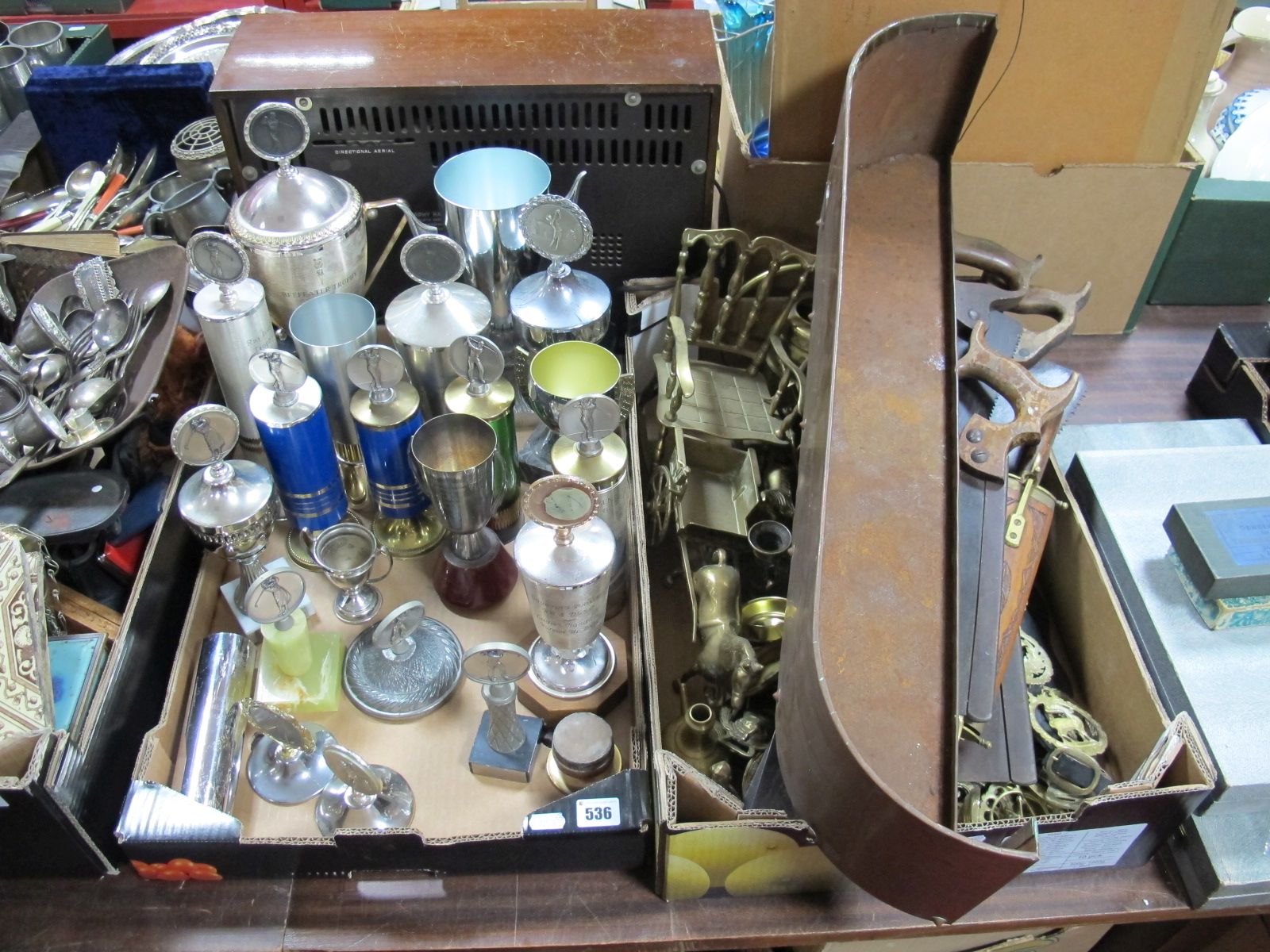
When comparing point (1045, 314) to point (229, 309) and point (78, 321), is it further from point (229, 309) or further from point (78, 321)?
point (78, 321)

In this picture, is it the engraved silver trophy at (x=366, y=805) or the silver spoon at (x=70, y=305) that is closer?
the engraved silver trophy at (x=366, y=805)

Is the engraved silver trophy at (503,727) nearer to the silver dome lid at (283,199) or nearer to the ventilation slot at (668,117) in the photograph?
the silver dome lid at (283,199)

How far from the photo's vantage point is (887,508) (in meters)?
0.78

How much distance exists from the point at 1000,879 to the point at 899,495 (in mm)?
300

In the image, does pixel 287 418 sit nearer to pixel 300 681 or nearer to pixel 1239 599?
pixel 300 681

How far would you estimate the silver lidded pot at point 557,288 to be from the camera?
36.1 inches

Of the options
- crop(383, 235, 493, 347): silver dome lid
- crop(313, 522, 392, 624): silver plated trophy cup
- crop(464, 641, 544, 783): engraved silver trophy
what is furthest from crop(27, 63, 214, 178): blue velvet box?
crop(464, 641, 544, 783): engraved silver trophy

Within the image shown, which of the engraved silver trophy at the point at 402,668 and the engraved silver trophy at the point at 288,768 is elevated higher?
the engraved silver trophy at the point at 402,668

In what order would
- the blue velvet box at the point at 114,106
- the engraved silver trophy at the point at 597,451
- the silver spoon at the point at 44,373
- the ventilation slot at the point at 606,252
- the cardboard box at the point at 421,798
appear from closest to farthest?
the cardboard box at the point at 421,798, the engraved silver trophy at the point at 597,451, the silver spoon at the point at 44,373, the ventilation slot at the point at 606,252, the blue velvet box at the point at 114,106

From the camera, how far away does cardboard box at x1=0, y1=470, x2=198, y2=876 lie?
0.68m

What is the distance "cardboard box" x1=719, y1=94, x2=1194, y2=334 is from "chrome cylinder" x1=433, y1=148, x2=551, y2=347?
25 centimetres

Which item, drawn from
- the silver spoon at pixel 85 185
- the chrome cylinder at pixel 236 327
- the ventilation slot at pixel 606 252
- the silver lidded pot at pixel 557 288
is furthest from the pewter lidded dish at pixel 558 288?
the silver spoon at pixel 85 185

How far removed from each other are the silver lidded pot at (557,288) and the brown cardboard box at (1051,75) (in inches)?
12.2

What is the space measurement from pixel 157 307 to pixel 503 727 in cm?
57
